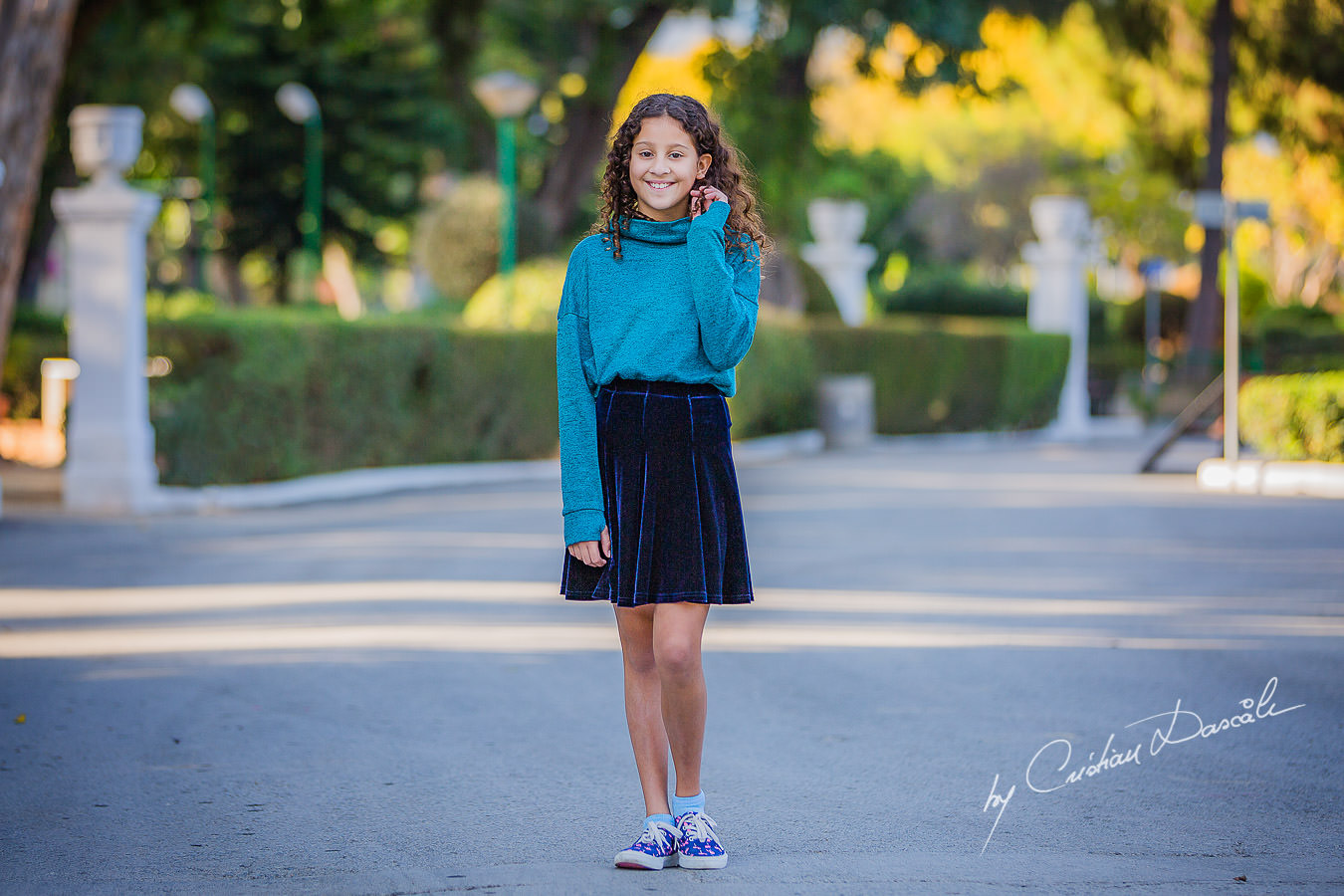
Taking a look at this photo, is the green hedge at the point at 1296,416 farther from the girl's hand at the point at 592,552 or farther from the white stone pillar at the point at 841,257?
the girl's hand at the point at 592,552

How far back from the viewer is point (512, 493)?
1608 centimetres

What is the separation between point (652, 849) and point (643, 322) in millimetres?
1293

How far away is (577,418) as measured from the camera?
4.05m

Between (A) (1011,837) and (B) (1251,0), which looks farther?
(B) (1251,0)

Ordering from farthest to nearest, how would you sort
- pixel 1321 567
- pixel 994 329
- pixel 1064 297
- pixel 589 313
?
pixel 1064 297 < pixel 994 329 < pixel 1321 567 < pixel 589 313

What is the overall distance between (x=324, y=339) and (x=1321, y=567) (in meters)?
9.00

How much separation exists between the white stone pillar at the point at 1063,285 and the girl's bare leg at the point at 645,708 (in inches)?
1074

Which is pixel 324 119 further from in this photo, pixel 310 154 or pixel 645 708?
pixel 645 708

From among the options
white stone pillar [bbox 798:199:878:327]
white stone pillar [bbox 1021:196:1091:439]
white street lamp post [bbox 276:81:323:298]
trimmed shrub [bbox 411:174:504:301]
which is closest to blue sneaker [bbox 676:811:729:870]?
trimmed shrub [bbox 411:174:504:301]

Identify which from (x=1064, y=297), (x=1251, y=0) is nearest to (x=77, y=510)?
(x=1064, y=297)

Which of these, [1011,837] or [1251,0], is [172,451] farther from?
[1251,0]

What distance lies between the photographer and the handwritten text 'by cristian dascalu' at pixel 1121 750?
5.07 m

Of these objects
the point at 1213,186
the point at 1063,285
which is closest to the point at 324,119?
the point at 1063,285

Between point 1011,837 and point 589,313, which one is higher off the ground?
point 589,313
